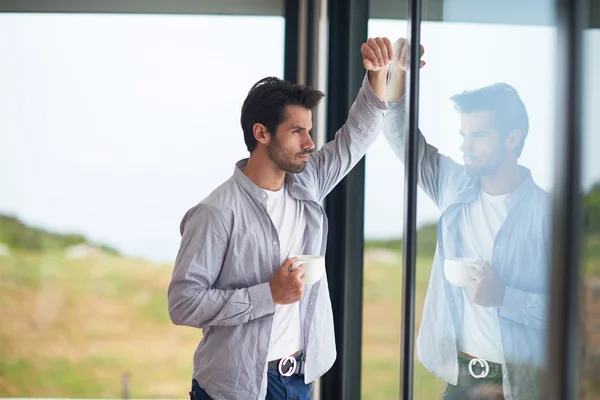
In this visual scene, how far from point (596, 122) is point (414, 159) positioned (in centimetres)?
78

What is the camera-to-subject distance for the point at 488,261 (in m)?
0.93

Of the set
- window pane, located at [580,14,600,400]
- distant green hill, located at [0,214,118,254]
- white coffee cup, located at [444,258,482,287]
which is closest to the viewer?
window pane, located at [580,14,600,400]

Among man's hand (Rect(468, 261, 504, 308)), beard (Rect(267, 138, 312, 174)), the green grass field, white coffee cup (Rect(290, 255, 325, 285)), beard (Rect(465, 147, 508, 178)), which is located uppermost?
beard (Rect(267, 138, 312, 174))

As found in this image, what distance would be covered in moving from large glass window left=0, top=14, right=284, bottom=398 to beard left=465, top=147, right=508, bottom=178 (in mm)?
1959

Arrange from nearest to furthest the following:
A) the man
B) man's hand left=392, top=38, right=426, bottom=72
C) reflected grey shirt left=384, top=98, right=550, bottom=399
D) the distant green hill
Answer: reflected grey shirt left=384, top=98, right=550, bottom=399, man's hand left=392, top=38, right=426, bottom=72, the man, the distant green hill

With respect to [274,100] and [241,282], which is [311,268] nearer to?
[241,282]

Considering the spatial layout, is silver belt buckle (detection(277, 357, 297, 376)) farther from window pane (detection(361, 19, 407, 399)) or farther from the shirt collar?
the shirt collar

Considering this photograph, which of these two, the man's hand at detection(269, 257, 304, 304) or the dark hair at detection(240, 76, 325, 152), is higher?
the dark hair at detection(240, 76, 325, 152)

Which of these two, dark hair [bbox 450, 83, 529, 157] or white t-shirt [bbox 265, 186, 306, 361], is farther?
white t-shirt [bbox 265, 186, 306, 361]

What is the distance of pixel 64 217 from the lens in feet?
9.74

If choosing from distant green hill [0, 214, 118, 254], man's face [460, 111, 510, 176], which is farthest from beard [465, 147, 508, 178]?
distant green hill [0, 214, 118, 254]

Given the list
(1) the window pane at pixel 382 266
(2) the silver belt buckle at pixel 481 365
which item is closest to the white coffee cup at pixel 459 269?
(2) the silver belt buckle at pixel 481 365

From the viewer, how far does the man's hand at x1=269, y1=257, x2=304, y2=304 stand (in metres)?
1.60

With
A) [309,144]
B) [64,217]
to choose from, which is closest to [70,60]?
[64,217]
